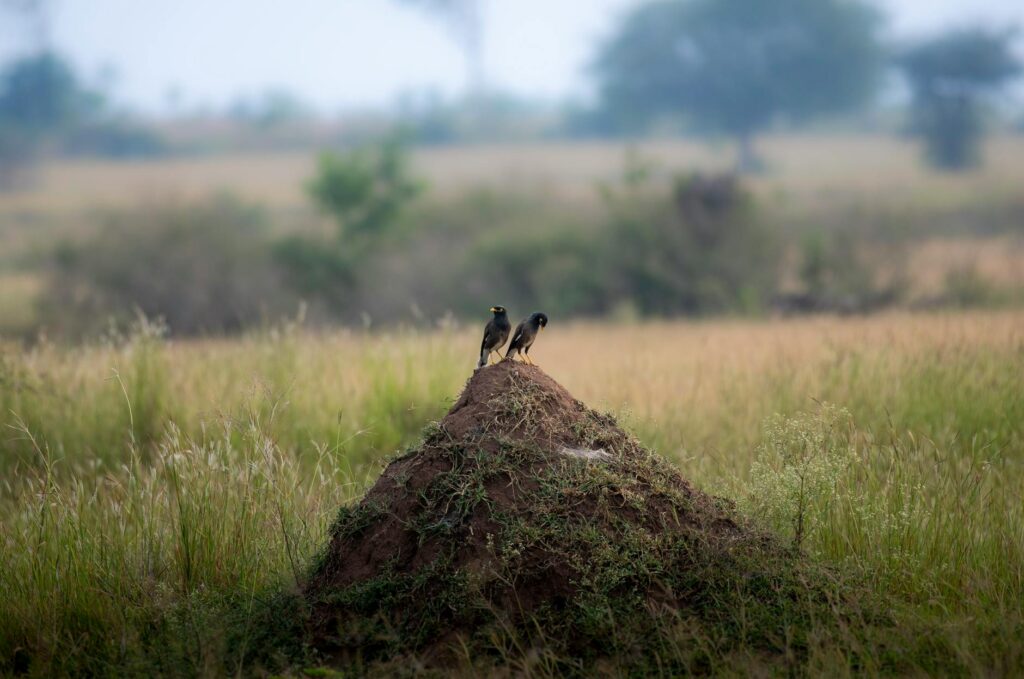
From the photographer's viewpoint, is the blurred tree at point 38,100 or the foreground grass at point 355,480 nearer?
the foreground grass at point 355,480

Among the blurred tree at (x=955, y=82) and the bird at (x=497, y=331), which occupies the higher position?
the blurred tree at (x=955, y=82)

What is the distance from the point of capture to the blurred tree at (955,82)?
157 ft

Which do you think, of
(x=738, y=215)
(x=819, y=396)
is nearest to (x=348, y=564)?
(x=819, y=396)

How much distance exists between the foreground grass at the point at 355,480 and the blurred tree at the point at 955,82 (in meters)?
41.5

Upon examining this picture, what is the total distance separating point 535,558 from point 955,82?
2011 inches

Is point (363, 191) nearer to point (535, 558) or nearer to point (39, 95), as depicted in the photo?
point (535, 558)

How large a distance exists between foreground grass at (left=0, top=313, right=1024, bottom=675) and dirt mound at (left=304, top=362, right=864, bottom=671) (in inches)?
7.8

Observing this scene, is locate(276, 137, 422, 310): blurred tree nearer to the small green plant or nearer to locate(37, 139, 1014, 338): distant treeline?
locate(37, 139, 1014, 338): distant treeline

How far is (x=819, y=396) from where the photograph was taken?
865cm

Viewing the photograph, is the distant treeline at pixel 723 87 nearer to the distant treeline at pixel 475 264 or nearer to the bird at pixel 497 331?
the distant treeline at pixel 475 264

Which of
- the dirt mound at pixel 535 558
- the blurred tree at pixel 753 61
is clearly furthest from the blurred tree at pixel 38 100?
the dirt mound at pixel 535 558

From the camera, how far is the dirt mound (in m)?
4.50

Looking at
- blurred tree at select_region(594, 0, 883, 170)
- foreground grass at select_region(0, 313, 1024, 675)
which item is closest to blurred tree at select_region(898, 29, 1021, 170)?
blurred tree at select_region(594, 0, 883, 170)

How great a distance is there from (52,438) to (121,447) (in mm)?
529
